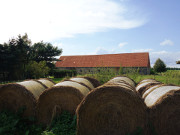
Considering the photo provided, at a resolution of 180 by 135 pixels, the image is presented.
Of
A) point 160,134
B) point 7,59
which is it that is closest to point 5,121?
point 160,134

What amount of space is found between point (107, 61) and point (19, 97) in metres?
39.3

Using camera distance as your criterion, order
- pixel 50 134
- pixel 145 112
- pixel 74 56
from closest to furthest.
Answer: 1. pixel 145 112
2. pixel 50 134
3. pixel 74 56

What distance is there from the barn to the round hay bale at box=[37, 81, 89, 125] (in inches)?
1331

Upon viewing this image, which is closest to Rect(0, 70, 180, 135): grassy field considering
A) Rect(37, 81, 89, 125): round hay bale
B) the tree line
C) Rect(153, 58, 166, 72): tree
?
Rect(37, 81, 89, 125): round hay bale

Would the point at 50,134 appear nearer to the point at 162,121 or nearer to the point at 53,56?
the point at 162,121

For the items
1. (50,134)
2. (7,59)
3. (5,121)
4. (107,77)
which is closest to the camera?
(50,134)

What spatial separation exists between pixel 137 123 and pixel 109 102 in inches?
38.5

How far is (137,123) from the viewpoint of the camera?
→ 16.5 ft

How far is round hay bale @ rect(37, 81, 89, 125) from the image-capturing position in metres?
6.38

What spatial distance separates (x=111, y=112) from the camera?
512 cm

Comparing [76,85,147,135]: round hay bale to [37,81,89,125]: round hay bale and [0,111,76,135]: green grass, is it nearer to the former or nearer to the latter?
[0,111,76,135]: green grass

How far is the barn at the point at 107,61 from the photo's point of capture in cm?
4222

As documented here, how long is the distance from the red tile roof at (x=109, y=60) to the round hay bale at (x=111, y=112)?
113 feet

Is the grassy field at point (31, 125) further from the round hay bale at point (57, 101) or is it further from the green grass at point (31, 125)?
the round hay bale at point (57, 101)
